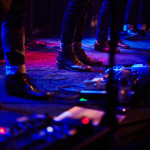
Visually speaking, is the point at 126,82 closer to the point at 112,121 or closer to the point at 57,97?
the point at 57,97

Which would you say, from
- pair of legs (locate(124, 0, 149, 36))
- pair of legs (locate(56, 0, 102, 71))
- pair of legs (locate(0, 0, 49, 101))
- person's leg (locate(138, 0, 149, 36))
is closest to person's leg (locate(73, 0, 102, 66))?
pair of legs (locate(56, 0, 102, 71))

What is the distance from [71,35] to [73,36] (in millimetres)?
37

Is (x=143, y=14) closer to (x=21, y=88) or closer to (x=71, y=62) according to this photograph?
(x=71, y=62)

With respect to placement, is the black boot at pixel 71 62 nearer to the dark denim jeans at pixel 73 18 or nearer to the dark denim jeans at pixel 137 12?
the dark denim jeans at pixel 73 18

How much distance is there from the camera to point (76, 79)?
2527 millimetres

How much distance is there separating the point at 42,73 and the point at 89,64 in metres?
0.58

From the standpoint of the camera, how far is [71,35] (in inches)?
110

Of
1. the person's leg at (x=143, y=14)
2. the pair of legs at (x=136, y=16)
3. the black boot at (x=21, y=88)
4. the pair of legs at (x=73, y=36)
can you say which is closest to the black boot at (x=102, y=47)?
the pair of legs at (x=73, y=36)

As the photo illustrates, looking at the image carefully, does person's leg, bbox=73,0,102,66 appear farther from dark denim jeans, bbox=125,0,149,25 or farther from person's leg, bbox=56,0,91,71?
dark denim jeans, bbox=125,0,149,25

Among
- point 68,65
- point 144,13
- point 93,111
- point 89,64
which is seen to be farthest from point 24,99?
point 144,13

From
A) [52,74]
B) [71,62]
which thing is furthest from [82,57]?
[52,74]

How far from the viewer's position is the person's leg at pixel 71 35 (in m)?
2.70

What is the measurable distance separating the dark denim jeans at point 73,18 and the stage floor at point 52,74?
13.4 inches

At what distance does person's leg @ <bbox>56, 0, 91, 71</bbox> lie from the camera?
8.84 ft
